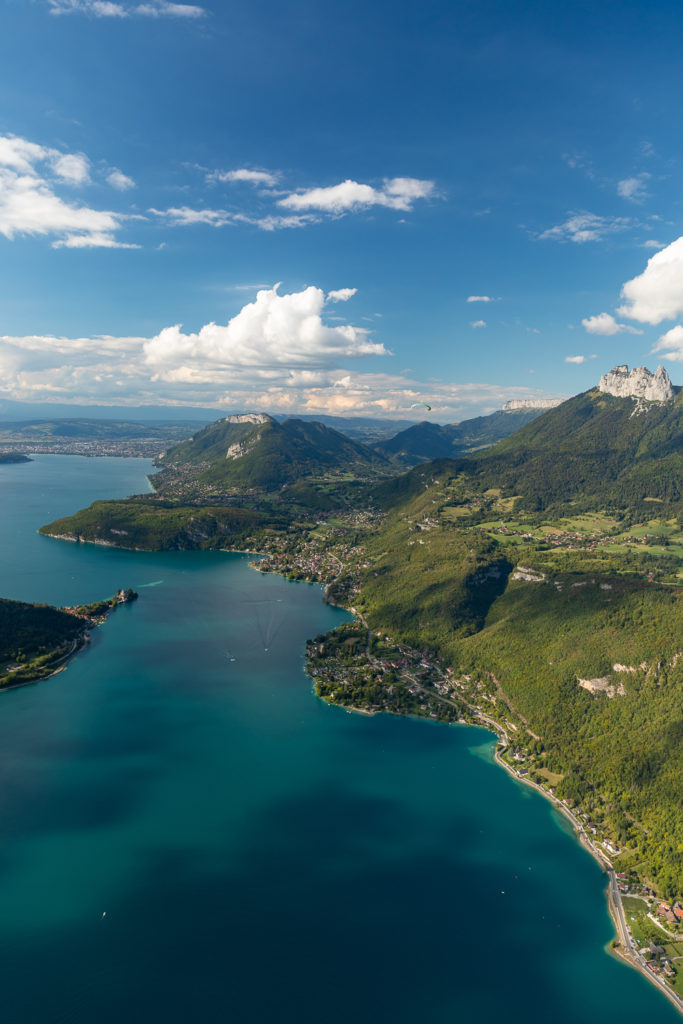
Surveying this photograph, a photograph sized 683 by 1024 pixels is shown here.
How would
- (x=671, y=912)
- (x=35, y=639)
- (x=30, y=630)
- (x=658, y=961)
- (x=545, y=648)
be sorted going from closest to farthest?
(x=658, y=961), (x=671, y=912), (x=545, y=648), (x=35, y=639), (x=30, y=630)

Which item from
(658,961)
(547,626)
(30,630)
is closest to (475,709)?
(547,626)

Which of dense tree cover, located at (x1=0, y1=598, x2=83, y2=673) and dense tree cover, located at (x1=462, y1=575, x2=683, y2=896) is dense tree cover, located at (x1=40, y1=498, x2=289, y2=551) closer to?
dense tree cover, located at (x1=0, y1=598, x2=83, y2=673)

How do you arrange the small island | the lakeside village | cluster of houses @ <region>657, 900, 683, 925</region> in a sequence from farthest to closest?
the small island < cluster of houses @ <region>657, 900, 683, 925</region> < the lakeside village

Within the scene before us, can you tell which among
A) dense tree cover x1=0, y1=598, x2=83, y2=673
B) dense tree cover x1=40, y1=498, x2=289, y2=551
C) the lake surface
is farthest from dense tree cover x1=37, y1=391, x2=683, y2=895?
dense tree cover x1=0, y1=598, x2=83, y2=673

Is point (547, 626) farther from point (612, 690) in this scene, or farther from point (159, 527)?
point (159, 527)

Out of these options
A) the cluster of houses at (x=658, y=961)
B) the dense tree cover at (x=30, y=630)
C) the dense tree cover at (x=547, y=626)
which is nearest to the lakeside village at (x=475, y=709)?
the cluster of houses at (x=658, y=961)
